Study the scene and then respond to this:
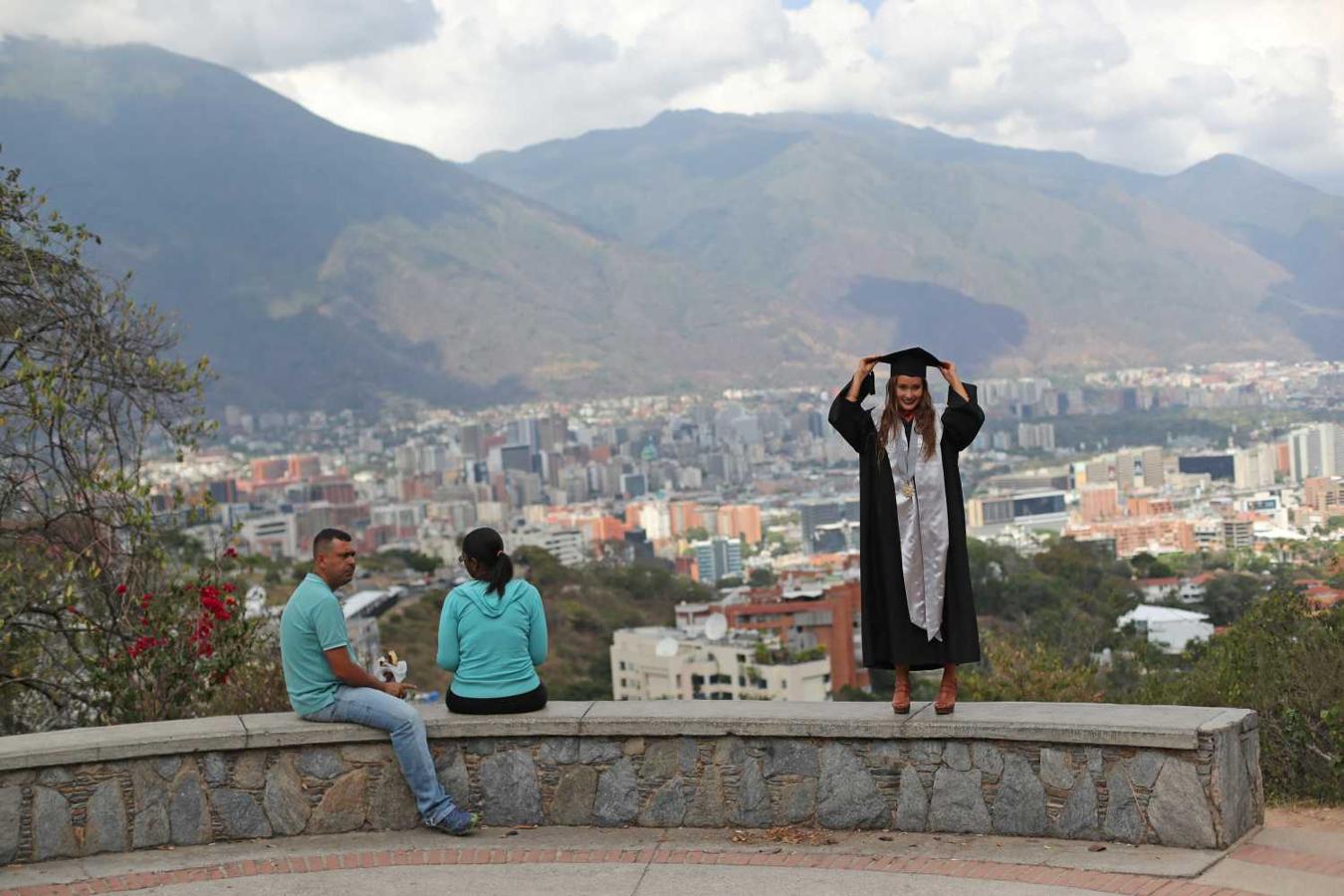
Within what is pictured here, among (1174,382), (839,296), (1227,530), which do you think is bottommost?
(1227,530)

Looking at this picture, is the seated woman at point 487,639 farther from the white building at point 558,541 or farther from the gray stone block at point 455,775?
the white building at point 558,541

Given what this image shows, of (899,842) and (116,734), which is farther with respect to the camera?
(116,734)

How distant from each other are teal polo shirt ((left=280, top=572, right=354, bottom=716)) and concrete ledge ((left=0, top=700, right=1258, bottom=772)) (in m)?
0.11

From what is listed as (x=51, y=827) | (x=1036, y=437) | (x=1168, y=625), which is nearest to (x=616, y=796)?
(x=51, y=827)

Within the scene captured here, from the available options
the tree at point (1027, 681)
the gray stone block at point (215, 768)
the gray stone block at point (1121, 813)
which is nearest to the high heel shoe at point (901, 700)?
the gray stone block at point (1121, 813)

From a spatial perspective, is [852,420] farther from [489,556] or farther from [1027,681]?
[1027,681]

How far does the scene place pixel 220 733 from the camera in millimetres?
5848

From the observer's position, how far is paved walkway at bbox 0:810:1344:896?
4.92 metres

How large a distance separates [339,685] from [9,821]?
1215 millimetres

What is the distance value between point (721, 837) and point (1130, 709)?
1492 millimetres

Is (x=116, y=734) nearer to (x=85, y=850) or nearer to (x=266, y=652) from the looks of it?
(x=85, y=850)

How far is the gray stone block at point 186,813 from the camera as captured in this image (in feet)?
19.1

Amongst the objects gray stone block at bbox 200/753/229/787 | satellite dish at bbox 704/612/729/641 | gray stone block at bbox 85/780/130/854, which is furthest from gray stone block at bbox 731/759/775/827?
satellite dish at bbox 704/612/729/641

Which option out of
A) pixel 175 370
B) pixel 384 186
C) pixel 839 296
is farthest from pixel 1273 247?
pixel 175 370
